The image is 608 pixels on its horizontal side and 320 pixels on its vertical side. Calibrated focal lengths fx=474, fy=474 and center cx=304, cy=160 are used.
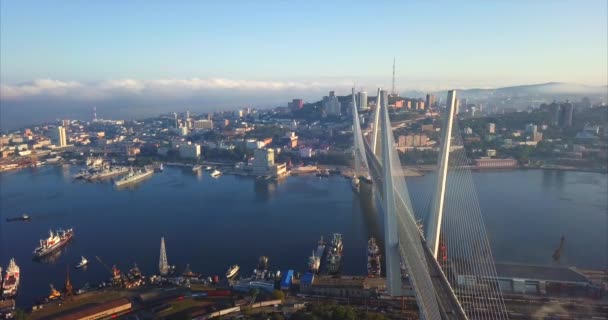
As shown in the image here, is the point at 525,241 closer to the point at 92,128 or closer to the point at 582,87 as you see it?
the point at 92,128

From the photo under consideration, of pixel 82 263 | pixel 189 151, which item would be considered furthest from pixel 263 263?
pixel 189 151

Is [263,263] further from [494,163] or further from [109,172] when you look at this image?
[494,163]

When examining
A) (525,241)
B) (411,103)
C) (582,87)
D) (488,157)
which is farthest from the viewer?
(582,87)

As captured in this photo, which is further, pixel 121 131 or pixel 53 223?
pixel 121 131

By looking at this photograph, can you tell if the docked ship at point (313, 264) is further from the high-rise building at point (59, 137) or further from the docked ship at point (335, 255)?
the high-rise building at point (59, 137)

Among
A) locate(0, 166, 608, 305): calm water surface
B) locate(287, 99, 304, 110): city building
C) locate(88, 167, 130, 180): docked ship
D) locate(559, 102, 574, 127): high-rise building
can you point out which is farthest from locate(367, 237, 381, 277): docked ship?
locate(287, 99, 304, 110): city building

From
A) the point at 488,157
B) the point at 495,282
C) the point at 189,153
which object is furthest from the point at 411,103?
the point at 495,282

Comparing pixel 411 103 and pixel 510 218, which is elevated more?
pixel 411 103
